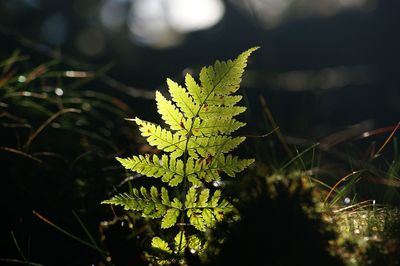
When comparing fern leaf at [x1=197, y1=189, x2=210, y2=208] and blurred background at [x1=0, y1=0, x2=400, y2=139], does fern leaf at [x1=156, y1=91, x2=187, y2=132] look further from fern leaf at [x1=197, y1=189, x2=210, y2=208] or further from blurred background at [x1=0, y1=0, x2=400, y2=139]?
blurred background at [x1=0, y1=0, x2=400, y2=139]

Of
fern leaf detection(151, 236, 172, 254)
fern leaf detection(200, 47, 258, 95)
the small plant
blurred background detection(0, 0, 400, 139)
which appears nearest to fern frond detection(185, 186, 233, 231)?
the small plant

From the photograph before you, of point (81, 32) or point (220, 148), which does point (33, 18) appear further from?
point (220, 148)

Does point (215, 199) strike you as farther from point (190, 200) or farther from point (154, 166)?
point (154, 166)

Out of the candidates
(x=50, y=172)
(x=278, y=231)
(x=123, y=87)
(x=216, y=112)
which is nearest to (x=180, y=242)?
(x=278, y=231)

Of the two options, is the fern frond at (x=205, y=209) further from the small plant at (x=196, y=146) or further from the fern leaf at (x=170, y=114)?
the fern leaf at (x=170, y=114)

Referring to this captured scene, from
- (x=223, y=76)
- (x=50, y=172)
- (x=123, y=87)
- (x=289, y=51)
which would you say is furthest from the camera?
(x=289, y=51)
